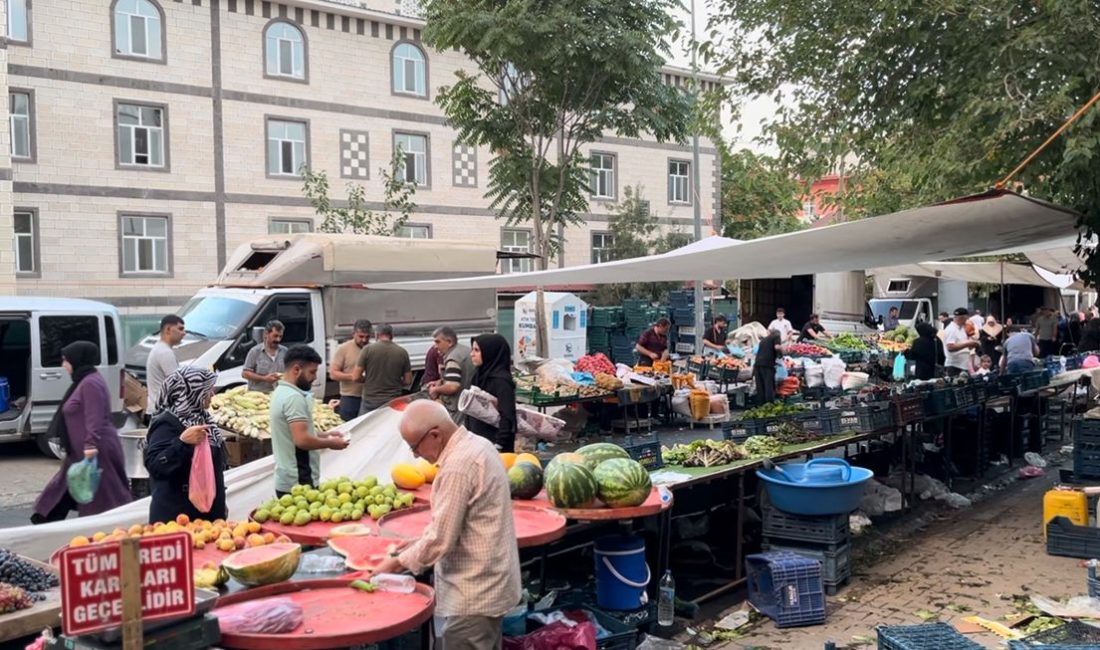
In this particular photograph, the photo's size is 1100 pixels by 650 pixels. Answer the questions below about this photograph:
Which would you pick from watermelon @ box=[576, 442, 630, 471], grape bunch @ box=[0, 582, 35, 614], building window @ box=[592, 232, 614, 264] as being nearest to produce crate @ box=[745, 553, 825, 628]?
watermelon @ box=[576, 442, 630, 471]

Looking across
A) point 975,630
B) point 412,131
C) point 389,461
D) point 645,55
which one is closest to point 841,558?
point 975,630

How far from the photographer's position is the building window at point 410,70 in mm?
26094

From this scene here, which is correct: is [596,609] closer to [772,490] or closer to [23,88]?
[772,490]

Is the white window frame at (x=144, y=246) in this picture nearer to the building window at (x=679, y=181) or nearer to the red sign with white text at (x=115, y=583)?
the building window at (x=679, y=181)

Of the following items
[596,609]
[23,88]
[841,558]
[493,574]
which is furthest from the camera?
[23,88]

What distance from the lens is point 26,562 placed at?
428cm

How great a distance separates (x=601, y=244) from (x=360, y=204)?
9.57m

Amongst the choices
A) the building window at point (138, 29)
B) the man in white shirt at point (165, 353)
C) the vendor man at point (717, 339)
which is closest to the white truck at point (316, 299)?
the man in white shirt at point (165, 353)

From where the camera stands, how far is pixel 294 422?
606cm

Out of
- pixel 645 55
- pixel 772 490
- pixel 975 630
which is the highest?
pixel 645 55

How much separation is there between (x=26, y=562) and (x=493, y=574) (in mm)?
2217

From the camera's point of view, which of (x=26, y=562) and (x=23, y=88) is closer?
(x=26, y=562)

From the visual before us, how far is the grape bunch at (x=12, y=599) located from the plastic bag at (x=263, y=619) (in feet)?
3.32

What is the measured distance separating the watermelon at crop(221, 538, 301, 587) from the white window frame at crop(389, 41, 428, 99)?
23.4 meters
